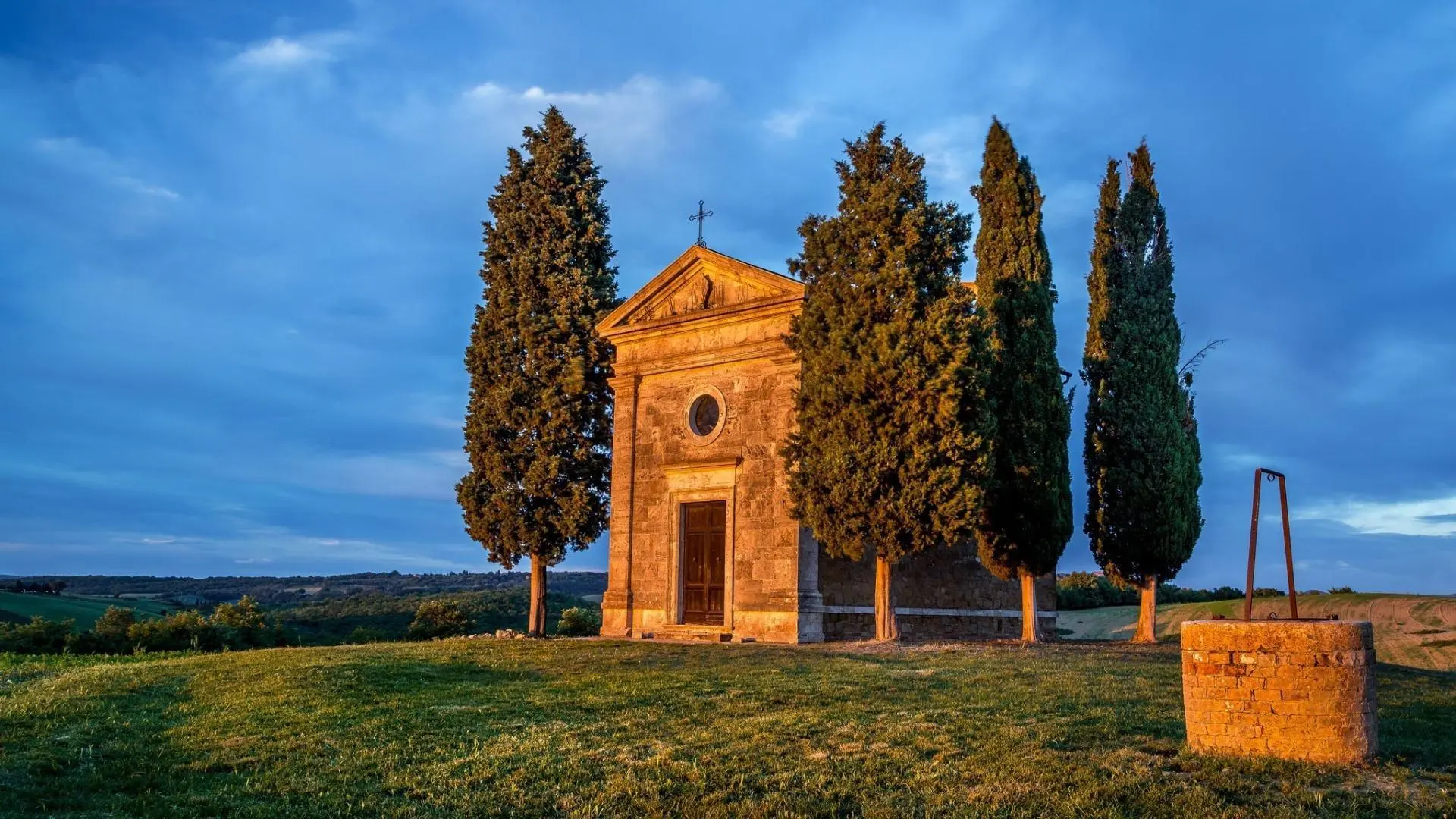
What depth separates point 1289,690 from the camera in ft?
27.3

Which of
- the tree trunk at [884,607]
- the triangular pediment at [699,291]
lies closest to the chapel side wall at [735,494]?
the triangular pediment at [699,291]

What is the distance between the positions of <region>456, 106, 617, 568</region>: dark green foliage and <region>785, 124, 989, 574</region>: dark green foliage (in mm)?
6393

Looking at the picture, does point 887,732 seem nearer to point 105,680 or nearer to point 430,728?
point 430,728

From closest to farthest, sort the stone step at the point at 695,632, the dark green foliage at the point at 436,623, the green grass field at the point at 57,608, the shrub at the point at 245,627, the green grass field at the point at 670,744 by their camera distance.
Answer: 1. the green grass field at the point at 670,744
2. the stone step at the point at 695,632
3. the shrub at the point at 245,627
4. the dark green foliage at the point at 436,623
5. the green grass field at the point at 57,608

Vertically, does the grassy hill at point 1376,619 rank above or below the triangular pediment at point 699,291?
below

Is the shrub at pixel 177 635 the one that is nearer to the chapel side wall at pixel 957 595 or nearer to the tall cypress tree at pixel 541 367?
the tall cypress tree at pixel 541 367

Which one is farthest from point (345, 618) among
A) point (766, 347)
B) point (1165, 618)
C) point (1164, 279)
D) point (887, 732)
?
point (887, 732)

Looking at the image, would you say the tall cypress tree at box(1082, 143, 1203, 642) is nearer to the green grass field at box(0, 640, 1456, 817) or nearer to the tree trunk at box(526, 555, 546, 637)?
the green grass field at box(0, 640, 1456, 817)

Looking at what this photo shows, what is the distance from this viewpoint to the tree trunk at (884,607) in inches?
727

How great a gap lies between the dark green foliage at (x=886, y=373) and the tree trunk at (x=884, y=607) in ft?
1.44

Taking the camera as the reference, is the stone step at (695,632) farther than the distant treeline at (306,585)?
No

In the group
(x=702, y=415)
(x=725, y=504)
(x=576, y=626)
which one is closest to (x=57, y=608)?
(x=576, y=626)

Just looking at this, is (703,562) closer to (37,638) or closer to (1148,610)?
(1148,610)

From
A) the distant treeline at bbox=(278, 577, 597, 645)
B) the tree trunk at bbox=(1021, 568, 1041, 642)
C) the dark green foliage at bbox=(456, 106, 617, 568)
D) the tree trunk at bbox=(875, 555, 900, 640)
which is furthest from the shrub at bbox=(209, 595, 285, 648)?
the tree trunk at bbox=(1021, 568, 1041, 642)
